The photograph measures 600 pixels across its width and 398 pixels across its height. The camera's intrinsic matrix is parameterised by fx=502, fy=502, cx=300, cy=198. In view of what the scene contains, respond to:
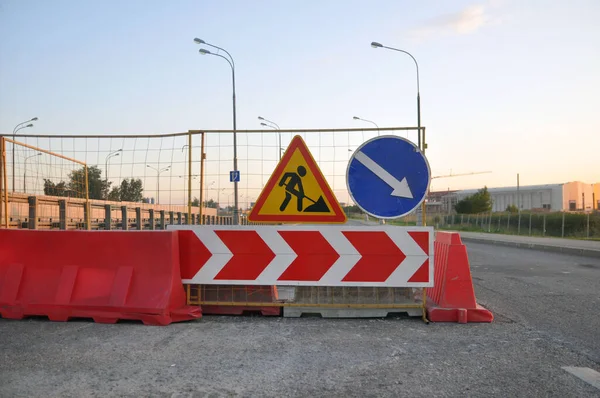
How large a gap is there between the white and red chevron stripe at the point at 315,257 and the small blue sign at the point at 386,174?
1.28 feet

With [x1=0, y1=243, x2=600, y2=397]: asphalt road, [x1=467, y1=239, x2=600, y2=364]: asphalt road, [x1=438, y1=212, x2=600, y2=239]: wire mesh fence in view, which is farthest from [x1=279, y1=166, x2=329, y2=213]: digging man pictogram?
[x1=438, y1=212, x2=600, y2=239]: wire mesh fence

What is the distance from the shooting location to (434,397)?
349cm

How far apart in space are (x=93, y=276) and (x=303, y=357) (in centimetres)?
302

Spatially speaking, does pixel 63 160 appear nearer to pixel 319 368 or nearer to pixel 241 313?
pixel 241 313

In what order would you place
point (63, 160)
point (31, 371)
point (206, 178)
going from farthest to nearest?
point (63, 160), point (206, 178), point (31, 371)

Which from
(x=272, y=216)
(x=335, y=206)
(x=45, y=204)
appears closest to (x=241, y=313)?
(x=272, y=216)

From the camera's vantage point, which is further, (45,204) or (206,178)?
(45,204)

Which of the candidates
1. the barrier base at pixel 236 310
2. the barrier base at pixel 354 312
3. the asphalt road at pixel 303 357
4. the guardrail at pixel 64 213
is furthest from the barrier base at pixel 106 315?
the guardrail at pixel 64 213

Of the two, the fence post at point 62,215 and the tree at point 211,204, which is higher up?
the tree at point 211,204

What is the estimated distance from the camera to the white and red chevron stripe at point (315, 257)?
19.7ft

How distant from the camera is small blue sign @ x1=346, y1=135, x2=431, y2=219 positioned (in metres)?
6.22

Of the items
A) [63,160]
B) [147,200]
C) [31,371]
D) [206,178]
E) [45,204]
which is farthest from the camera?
[45,204]

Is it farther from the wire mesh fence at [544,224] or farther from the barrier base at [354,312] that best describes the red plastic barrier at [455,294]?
the wire mesh fence at [544,224]

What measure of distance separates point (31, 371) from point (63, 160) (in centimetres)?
562
